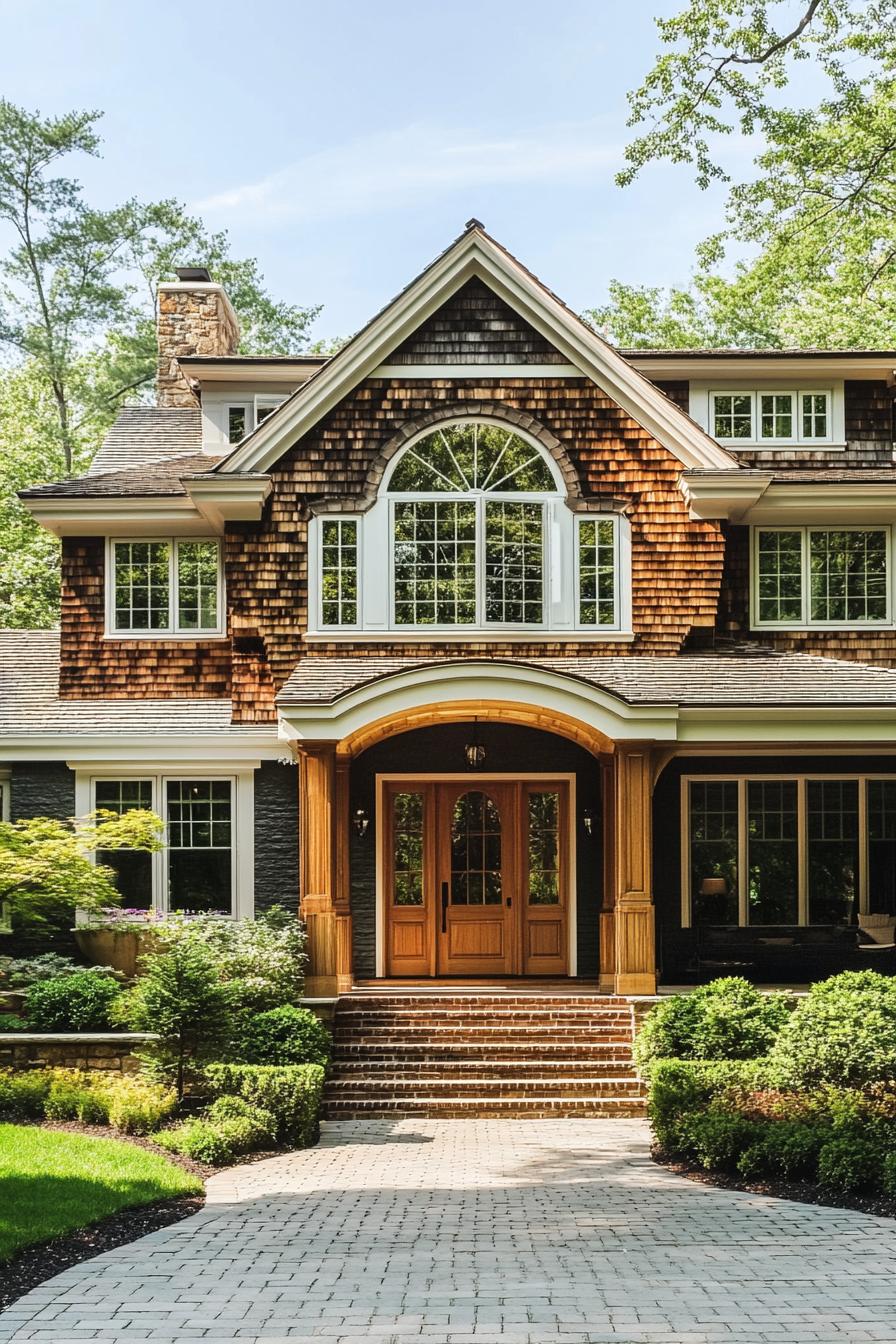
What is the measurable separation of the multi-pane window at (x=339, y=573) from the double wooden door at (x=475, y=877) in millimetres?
2247

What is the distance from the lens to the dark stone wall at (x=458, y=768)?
640 inches

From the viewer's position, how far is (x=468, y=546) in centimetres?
1605

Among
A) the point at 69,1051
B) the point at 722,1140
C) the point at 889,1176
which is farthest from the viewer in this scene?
the point at 69,1051

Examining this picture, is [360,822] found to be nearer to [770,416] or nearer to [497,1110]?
[497,1110]

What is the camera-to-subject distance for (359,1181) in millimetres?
10000

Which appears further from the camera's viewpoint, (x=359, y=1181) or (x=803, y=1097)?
(x=803, y=1097)

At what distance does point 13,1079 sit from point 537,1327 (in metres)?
7.21

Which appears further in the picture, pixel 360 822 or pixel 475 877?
pixel 475 877

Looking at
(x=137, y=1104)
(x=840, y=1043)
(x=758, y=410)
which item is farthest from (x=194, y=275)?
(x=840, y=1043)

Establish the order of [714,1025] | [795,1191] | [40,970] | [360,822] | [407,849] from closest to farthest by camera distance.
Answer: [795,1191]
[714,1025]
[40,970]
[360,822]
[407,849]

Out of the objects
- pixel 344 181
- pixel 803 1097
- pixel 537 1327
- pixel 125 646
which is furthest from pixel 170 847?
pixel 344 181

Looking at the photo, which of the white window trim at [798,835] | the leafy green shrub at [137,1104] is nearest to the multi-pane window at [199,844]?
the leafy green shrub at [137,1104]

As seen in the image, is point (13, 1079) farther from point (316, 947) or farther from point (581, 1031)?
point (581, 1031)

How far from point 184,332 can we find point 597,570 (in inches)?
328
